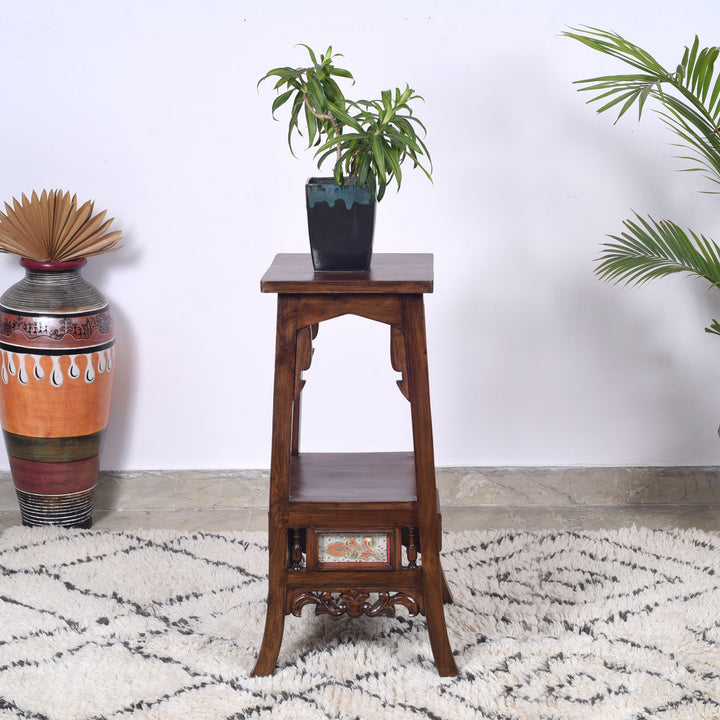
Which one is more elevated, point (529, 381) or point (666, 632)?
point (529, 381)

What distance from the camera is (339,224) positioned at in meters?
1.86

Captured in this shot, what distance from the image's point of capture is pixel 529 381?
303 cm

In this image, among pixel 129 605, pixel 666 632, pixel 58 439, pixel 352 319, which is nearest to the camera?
pixel 666 632

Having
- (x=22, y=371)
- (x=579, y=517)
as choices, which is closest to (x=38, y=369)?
(x=22, y=371)

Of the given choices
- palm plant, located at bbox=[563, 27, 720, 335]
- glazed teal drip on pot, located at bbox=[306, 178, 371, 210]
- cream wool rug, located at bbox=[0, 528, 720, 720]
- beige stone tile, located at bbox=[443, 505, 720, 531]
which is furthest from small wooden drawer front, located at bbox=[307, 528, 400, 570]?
palm plant, located at bbox=[563, 27, 720, 335]

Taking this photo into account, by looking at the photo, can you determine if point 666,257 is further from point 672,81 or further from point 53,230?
point 53,230

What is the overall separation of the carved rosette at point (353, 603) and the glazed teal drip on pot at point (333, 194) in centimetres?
81

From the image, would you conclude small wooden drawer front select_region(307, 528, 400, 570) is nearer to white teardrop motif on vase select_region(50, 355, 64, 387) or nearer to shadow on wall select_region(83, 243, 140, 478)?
white teardrop motif on vase select_region(50, 355, 64, 387)

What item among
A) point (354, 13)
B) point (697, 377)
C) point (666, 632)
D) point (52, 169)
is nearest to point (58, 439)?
point (52, 169)

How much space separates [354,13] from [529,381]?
1.28 metres

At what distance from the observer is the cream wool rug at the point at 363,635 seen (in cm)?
184

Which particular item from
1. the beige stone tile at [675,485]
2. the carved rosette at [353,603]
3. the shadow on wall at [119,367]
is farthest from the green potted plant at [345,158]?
the beige stone tile at [675,485]

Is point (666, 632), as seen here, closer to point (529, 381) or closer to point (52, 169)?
point (529, 381)

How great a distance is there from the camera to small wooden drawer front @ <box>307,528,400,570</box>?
75.7 inches
